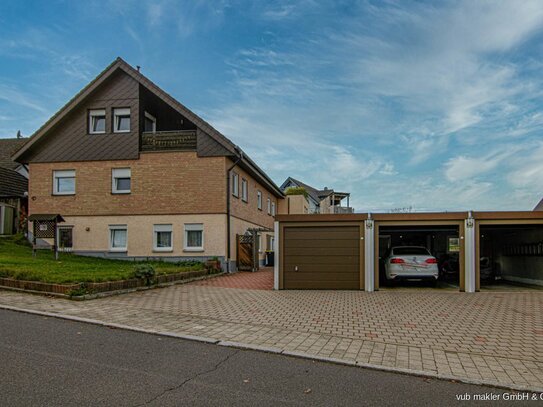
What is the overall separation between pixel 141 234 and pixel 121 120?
558 centimetres

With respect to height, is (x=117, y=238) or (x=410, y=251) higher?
(x=117, y=238)

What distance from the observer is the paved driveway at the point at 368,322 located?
21.6 feet

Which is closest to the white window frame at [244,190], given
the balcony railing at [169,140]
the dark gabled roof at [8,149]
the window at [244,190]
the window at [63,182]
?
the window at [244,190]

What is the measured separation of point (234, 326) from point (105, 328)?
2209 mm

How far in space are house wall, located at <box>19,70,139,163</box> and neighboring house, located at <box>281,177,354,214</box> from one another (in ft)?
62.4

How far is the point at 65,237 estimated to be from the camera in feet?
75.8

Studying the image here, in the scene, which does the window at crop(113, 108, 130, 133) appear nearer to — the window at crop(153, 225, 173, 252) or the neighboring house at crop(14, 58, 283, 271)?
the neighboring house at crop(14, 58, 283, 271)

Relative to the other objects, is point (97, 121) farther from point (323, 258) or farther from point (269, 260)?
point (323, 258)

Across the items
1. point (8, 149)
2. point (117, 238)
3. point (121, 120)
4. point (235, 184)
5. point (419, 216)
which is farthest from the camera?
point (8, 149)

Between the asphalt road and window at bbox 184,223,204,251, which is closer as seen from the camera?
the asphalt road

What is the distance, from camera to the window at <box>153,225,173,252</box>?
22219 mm

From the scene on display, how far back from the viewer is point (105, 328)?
820cm

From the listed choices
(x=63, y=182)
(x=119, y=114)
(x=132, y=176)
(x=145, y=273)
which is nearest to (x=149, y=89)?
(x=119, y=114)

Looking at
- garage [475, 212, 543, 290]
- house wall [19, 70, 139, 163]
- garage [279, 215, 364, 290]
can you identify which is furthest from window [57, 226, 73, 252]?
garage [475, 212, 543, 290]
